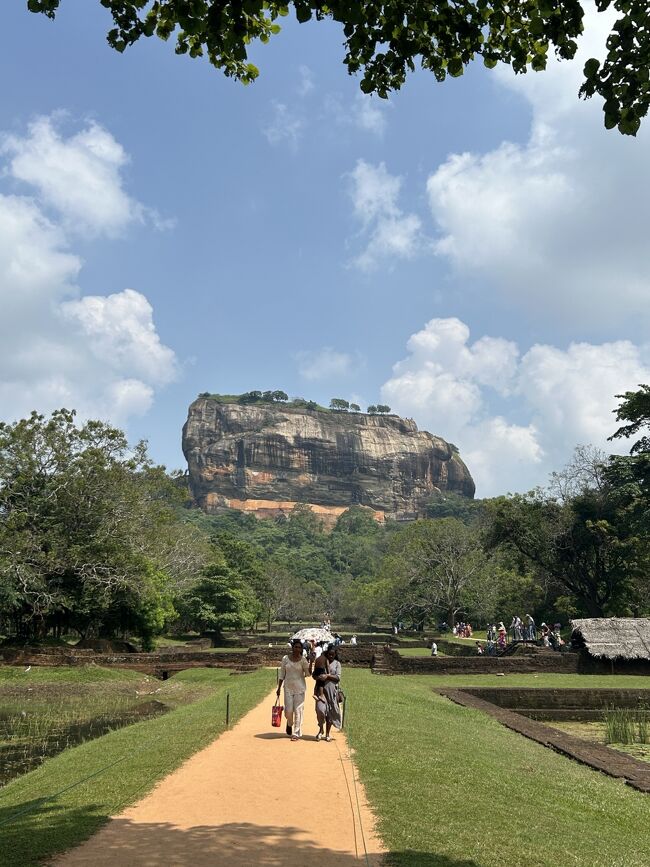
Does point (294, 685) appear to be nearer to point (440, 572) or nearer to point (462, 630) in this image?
point (462, 630)

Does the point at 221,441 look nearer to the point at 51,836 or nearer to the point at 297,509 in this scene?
the point at 297,509

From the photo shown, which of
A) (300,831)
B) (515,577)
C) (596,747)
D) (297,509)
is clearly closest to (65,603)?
(596,747)

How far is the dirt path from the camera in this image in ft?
15.7

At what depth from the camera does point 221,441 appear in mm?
180750

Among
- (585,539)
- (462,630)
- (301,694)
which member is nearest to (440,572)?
(462,630)

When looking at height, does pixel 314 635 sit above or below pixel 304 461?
below

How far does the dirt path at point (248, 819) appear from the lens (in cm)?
480

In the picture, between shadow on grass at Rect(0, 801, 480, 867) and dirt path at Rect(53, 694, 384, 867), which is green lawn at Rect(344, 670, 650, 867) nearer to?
dirt path at Rect(53, 694, 384, 867)

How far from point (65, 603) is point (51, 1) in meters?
25.0

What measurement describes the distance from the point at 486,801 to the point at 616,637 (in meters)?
18.5

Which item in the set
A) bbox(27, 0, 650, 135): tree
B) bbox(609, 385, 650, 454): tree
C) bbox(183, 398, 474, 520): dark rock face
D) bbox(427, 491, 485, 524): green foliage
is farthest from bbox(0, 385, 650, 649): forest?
bbox(183, 398, 474, 520): dark rock face

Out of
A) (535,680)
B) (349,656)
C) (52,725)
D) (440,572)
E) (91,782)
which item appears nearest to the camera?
(91,782)

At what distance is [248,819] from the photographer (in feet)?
18.9

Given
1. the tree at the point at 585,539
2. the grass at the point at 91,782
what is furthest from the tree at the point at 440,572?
the grass at the point at 91,782
